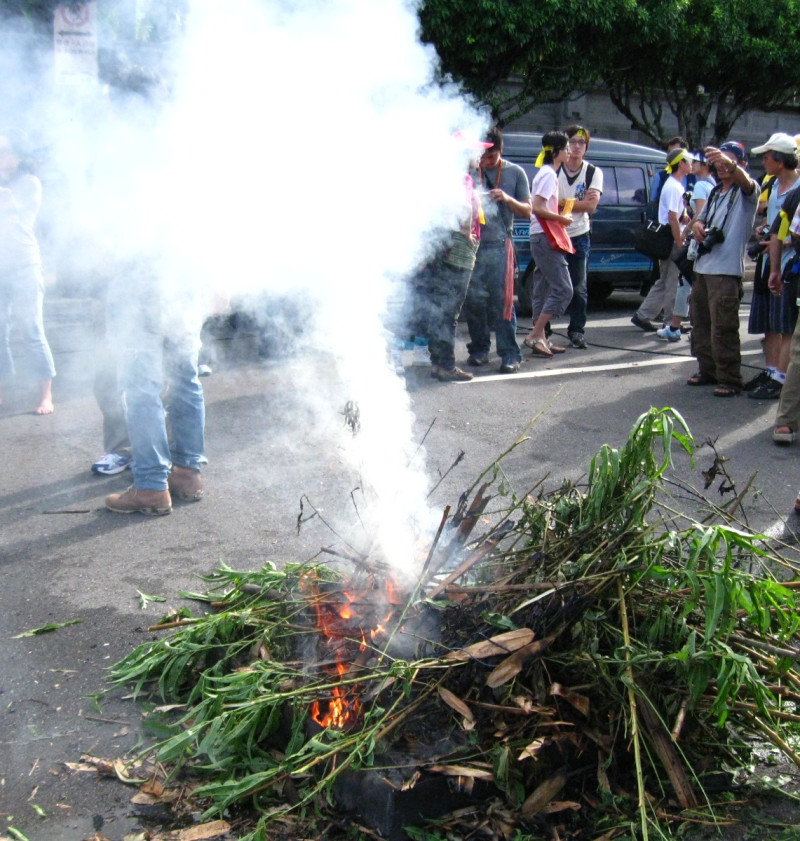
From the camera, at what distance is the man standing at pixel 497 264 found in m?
7.86

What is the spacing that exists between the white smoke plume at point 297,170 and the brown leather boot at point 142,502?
121 centimetres

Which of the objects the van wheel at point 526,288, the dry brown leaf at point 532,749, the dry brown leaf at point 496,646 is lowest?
the dry brown leaf at point 532,749

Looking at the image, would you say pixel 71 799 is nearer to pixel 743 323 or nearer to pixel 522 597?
pixel 522 597

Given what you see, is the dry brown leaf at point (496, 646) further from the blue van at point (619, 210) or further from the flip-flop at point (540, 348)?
the blue van at point (619, 210)

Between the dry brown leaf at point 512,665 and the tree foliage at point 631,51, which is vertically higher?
the tree foliage at point 631,51

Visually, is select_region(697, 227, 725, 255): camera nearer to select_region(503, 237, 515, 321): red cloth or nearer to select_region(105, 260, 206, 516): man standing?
select_region(503, 237, 515, 321): red cloth

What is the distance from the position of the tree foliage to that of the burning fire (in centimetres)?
1053

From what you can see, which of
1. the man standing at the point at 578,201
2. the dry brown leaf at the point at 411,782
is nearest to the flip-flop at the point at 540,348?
the man standing at the point at 578,201

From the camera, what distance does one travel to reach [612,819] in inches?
102

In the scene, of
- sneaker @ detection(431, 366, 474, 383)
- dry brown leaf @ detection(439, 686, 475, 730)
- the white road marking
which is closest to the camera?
dry brown leaf @ detection(439, 686, 475, 730)

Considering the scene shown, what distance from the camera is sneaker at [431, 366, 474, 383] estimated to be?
803cm

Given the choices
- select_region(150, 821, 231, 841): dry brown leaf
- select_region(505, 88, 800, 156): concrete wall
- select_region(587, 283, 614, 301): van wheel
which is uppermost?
select_region(505, 88, 800, 156): concrete wall

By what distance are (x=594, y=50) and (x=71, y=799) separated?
17.0m

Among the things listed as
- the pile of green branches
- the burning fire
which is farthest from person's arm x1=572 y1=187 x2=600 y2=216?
the burning fire
